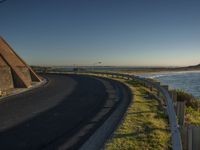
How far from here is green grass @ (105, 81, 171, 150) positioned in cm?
775

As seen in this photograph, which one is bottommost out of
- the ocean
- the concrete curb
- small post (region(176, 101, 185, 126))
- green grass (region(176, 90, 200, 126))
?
the ocean

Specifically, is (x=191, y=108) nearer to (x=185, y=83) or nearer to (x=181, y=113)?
(x=181, y=113)

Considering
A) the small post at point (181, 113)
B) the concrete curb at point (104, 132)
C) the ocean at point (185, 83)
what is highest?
the small post at point (181, 113)

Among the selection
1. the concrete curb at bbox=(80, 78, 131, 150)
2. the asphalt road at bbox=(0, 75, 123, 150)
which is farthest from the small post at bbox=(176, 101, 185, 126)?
the asphalt road at bbox=(0, 75, 123, 150)

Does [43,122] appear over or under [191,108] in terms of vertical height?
over

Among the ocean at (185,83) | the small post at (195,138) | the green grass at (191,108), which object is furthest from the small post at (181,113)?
the ocean at (185,83)

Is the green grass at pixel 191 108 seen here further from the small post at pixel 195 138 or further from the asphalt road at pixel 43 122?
the small post at pixel 195 138

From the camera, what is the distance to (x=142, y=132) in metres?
9.12

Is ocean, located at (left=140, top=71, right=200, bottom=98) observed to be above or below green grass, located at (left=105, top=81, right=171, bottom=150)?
below

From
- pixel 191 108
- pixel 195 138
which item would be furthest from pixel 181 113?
pixel 191 108

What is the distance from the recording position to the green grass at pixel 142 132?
775 cm

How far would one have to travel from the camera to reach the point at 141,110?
41.7 feet

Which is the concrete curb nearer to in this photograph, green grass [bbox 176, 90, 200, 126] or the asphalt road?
the asphalt road

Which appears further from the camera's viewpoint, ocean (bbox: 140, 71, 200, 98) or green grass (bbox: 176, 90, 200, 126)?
ocean (bbox: 140, 71, 200, 98)
